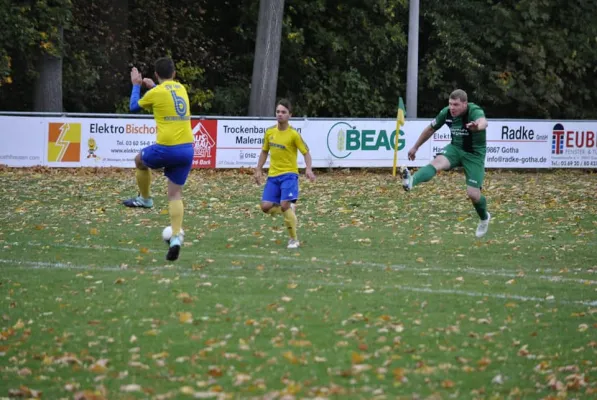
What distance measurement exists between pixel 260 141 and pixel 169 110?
55.9ft

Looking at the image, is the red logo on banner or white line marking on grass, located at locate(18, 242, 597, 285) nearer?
white line marking on grass, located at locate(18, 242, 597, 285)

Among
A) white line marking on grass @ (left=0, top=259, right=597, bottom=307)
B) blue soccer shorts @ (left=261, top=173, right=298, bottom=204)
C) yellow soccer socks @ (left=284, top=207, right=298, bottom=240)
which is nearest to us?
white line marking on grass @ (left=0, top=259, right=597, bottom=307)

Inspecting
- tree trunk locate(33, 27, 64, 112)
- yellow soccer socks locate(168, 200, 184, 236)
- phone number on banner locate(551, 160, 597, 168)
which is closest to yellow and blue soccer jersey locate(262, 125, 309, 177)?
yellow soccer socks locate(168, 200, 184, 236)

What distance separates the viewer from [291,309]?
904cm

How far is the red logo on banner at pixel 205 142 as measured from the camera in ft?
90.2

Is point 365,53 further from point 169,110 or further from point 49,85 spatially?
point 169,110

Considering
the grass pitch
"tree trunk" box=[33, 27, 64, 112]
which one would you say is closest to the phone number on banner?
the grass pitch

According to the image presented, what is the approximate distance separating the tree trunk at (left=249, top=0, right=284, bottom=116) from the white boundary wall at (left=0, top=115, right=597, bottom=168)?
597cm

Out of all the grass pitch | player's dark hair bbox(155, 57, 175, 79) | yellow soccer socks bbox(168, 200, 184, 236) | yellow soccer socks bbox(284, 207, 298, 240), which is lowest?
the grass pitch

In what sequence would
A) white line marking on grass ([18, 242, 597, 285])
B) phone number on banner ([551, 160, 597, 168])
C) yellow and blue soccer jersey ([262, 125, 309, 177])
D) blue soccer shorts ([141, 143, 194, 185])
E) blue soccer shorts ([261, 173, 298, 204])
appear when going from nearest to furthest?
white line marking on grass ([18, 242, 597, 285])
blue soccer shorts ([141, 143, 194, 185])
blue soccer shorts ([261, 173, 298, 204])
yellow and blue soccer jersey ([262, 125, 309, 177])
phone number on banner ([551, 160, 597, 168])

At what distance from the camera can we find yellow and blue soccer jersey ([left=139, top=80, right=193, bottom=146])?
11125 millimetres

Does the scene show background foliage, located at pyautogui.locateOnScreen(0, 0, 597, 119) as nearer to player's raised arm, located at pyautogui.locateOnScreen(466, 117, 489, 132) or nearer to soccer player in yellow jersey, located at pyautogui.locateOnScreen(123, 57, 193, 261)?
player's raised arm, located at pyautogui.locateOnScreen(466, 117, 489, 132)

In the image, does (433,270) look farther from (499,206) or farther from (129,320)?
(499,206)

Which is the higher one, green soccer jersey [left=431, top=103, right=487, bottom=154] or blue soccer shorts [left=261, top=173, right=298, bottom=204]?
green soccer jersey [left=431, top=103, right=487, bottom=154]
